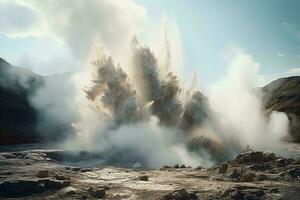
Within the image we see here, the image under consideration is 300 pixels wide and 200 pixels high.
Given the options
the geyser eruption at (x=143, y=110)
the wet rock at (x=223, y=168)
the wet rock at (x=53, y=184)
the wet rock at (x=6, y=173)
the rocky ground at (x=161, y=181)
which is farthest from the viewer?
the geyser eruption at (x=143, y=110)

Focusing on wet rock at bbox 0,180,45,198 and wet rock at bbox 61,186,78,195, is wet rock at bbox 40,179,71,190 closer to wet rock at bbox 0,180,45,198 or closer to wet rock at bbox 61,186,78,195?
wet rock at bbox 0,180,45,198

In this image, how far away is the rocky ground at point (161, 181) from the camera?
20.8m

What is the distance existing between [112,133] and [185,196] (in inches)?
924

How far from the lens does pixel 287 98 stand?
9569cm

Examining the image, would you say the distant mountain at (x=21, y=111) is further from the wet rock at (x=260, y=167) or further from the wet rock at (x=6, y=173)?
the wet rock at (x=260, y=167)

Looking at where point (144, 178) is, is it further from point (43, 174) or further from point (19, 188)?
point (19, 188)

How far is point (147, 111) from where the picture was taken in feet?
159

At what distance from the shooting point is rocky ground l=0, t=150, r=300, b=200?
20781 millimetres

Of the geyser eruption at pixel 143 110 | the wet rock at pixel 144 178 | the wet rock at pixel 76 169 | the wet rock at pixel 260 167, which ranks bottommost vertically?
the wet rock at pixel 144 178

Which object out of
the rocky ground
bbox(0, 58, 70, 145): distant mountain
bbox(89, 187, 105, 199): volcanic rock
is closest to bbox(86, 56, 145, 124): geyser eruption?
the rocky ground

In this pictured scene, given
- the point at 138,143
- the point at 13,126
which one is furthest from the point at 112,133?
the point at 13,126

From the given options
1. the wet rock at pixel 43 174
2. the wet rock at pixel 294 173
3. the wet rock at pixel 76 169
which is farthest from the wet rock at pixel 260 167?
the wet rock at pixel 43 174

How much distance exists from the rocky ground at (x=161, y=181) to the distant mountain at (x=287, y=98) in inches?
1562

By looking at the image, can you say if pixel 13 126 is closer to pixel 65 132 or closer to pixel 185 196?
pixel 65 132
